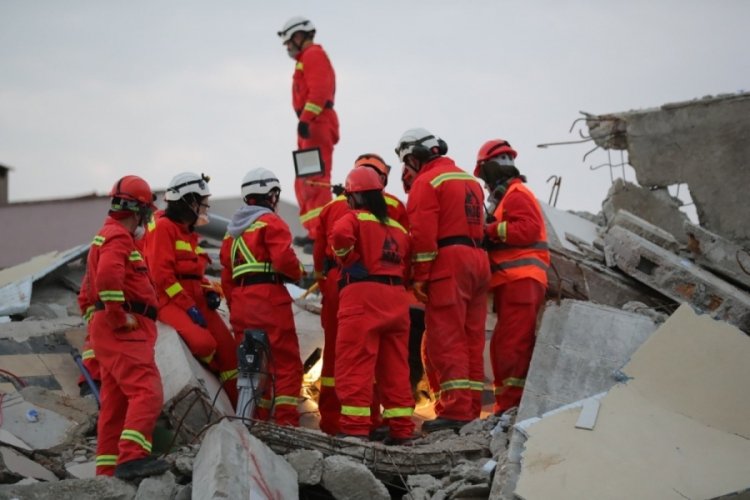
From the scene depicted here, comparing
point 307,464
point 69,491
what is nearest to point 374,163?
point 307,464

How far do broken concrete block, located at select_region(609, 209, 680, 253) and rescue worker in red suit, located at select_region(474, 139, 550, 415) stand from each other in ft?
6.86

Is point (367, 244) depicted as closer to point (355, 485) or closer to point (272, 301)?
point (272, 301)

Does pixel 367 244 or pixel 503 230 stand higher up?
pixel 503 230

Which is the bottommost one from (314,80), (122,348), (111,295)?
(122,348)

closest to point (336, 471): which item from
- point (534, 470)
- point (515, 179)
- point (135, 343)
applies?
point (534, 470)

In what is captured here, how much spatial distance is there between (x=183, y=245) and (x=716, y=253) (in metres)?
5.25

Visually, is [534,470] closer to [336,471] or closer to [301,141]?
[336,471]

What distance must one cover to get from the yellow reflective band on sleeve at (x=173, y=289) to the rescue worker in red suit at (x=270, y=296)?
1.42 ft

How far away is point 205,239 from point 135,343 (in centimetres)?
658

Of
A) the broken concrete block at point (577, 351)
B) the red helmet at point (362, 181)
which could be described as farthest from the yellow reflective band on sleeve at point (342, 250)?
the broken concrete block at point (577, 351)

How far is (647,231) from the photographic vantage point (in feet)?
35.6

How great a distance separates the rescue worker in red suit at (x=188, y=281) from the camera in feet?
28.8

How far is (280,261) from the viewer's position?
852cm

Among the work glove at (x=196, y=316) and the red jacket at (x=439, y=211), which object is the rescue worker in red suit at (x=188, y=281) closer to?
the work glove at (x=196, y=316)
